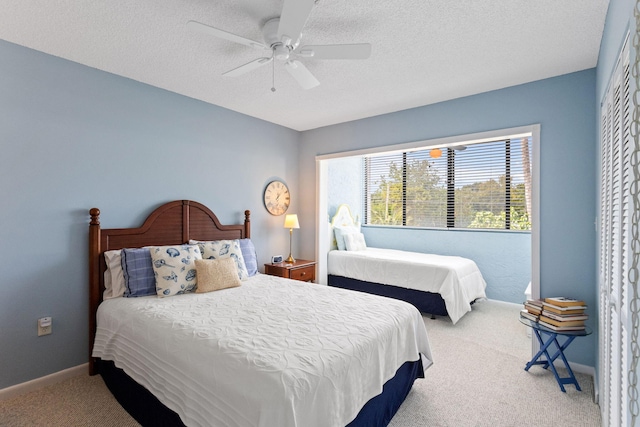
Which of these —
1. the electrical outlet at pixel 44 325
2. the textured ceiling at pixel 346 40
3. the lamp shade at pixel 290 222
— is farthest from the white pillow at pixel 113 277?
the lamp shade at pixel 290 222

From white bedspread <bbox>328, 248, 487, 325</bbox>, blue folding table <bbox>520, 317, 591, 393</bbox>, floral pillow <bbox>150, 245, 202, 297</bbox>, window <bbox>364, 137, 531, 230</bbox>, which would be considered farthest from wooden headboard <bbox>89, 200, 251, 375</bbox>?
blue folding table <bbox>520, 317, 591, 393</bbox>

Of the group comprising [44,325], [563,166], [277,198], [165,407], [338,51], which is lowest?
[165,407]

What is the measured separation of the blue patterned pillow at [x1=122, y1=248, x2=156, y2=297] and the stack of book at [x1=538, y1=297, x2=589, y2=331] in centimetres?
317

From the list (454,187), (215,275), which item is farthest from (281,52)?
(454,187)

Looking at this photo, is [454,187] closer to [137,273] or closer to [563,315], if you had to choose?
[563,315]

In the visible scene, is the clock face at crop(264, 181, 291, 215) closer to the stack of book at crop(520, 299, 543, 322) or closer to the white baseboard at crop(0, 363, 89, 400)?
the white baseboard at crop(0, 363, 89, 400)

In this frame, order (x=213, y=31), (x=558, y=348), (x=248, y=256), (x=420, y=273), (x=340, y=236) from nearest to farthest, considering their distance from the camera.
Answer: (x=213, y=31) < (x=558, y=348) < (x=248, y=256) < (x=420, y=273) < (x=340, y=236)

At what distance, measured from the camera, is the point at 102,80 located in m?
2.77

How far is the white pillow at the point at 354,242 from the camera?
5.06 meters

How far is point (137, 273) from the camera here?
267cm

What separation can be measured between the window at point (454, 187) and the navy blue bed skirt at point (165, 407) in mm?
3038

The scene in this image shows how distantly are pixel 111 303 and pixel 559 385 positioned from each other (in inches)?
138

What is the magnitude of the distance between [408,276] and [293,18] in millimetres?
3347

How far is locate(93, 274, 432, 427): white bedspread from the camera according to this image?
1.42m
